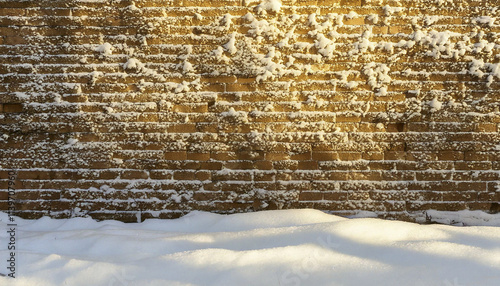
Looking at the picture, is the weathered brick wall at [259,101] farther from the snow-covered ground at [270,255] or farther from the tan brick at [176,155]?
the snow-covered ground at [270,255]

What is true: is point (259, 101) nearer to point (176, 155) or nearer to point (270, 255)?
point (176, 155)

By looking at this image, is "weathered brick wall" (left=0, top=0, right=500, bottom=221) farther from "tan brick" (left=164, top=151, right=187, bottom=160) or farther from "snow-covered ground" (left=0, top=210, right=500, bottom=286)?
"snow-covered ground" (left=0, top=210, right=500, bottom=286)

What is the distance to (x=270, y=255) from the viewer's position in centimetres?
207

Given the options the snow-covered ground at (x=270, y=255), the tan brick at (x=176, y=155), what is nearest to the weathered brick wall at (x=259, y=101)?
the tan brick at (x=176, y=155)

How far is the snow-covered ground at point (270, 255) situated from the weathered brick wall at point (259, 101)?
0.39 meters

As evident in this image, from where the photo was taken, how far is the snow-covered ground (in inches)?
76.4

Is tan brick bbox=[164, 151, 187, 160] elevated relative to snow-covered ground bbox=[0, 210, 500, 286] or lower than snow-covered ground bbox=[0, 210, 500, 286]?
elevated

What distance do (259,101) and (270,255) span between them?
1146 millimetres

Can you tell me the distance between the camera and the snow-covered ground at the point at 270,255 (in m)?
1.94

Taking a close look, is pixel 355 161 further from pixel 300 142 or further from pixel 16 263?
pixel 16 263

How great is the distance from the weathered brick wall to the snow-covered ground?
1.28 ft

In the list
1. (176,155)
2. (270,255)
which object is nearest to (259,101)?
(176,155)

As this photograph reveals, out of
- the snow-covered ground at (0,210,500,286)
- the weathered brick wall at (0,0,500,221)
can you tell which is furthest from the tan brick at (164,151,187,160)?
the snow-covered ground at (0,210,500,286)

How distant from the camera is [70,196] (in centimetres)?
275
